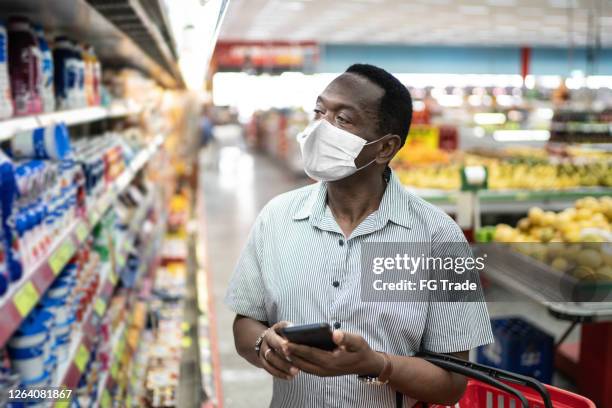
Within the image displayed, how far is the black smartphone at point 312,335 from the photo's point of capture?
1.12 metres

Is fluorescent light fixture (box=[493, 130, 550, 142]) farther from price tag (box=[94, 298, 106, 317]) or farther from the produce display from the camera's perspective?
price tag (box=[94, 298, 106, 317])

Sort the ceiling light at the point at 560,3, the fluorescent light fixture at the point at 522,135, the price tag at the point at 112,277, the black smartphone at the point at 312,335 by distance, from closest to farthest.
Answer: the black smartphone at the point at 312,335, the price tag at the point at 112,277, the fluorescent light fixture at the point at 522,135, the ceiling light at the point at 560,3

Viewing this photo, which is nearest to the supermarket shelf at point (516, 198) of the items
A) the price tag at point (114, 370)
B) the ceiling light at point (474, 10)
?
the price tag at point (114, 370)

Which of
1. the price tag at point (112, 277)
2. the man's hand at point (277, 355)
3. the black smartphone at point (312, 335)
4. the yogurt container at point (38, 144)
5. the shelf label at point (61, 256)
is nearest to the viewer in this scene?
the black smartphone at point (312, 335)

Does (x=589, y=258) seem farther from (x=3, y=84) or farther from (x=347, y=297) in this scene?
(x=3, y=84)

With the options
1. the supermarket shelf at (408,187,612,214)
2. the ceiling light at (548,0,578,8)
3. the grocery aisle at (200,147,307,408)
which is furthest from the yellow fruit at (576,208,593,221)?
the ceiling light at (548,0,578,8)

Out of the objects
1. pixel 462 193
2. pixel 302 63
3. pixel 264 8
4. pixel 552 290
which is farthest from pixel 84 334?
pixel 302 63

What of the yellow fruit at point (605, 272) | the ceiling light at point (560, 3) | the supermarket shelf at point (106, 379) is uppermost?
the ceiling light at point (560, 3)

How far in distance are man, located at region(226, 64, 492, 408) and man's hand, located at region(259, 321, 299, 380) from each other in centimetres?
4

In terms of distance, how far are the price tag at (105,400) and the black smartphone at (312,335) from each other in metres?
1.68

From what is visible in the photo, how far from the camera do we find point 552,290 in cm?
289

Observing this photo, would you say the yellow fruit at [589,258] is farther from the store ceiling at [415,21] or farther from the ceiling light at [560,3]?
the ceiling light at [560,3]

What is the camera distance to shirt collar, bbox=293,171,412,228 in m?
1.48

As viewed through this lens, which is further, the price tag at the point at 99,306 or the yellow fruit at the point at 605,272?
the yellow fruit at the point at 605,272
